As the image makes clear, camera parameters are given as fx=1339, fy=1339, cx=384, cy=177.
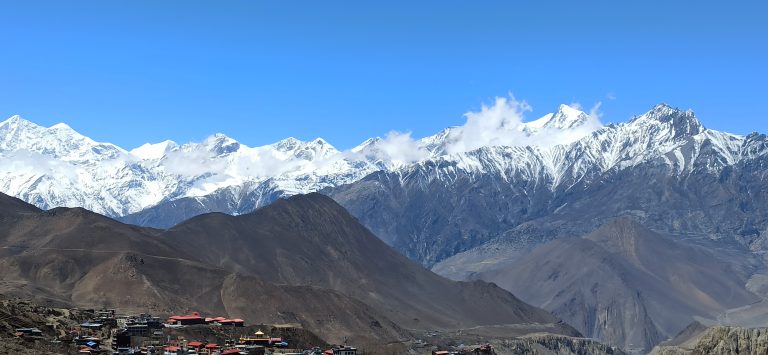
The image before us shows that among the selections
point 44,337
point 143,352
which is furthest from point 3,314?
point 143,352

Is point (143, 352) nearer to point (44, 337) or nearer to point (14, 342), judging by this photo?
point (44, 337)

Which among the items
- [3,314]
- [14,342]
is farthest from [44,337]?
[14,342]

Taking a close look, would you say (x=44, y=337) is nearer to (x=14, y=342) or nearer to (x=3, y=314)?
(x=3, y=314)

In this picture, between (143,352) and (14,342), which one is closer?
(14,342)

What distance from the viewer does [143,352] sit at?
200 metres

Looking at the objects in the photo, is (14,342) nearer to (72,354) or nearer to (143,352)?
(72,354)

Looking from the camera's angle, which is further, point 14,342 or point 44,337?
point 44,337

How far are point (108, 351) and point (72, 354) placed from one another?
1289 cm

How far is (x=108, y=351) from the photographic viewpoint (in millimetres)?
193375

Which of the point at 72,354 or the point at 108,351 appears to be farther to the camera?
the point at 108,351

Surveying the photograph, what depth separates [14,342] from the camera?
17275 cm

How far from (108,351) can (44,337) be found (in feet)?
31.7

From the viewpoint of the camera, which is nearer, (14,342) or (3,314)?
(14,342)

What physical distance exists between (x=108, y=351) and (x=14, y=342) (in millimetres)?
22411
